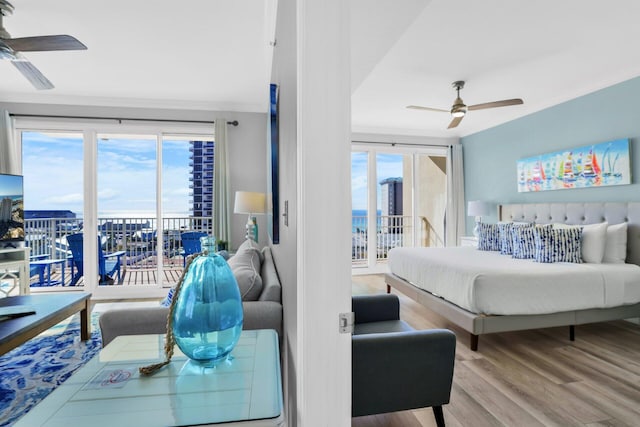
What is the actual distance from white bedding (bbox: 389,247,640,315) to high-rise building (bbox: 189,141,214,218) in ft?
11.7

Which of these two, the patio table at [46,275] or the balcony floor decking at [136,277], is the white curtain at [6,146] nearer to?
the patio table at [46,275]

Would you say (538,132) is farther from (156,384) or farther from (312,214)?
(156,384)

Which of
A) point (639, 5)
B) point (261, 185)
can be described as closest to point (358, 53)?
point (639, 5)

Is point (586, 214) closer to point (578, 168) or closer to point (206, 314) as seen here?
point (578, 168)

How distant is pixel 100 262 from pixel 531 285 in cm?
523

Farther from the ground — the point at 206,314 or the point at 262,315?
the point at 206,314

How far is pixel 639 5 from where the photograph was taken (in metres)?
2.24

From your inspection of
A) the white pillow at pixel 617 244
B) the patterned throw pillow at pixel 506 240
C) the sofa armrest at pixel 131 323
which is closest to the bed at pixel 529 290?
the white pillow at pixel 617 244

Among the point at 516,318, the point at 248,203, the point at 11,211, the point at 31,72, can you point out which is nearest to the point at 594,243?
the point at 516,318

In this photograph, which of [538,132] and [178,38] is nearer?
[178,38]

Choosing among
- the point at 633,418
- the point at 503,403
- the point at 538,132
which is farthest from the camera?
the point at 538,132

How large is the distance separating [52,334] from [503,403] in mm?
3672

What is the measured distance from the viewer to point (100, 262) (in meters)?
4.61

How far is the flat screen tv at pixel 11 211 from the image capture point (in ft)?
11.7
